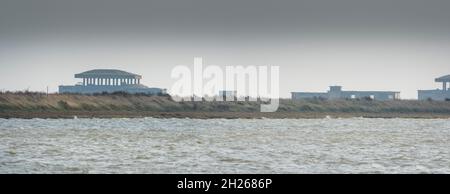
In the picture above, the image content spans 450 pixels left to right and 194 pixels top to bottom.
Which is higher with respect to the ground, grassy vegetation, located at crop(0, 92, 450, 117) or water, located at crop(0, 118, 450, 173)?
grassy vegetation, located at crop(0, 92, 450, 117)

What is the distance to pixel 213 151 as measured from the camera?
54.6 meters

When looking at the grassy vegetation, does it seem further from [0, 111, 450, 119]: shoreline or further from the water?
the water

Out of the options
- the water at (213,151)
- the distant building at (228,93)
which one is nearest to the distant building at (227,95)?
the distant building at (228,93)

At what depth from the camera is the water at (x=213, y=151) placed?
145 feet

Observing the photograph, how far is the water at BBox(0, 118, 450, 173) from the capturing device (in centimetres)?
4431

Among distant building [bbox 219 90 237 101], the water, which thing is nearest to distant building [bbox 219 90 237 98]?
distant building [bbox 219 90 237 101]

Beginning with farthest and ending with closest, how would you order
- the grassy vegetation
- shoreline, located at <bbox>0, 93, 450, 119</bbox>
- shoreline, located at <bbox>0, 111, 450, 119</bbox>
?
1. the grassy vegetation
2. shoreline, located at <bbox>0, 93, 450, 119</bbox>
3. shoreline, located at <bbox>0, 111, 450, 119</bbox>

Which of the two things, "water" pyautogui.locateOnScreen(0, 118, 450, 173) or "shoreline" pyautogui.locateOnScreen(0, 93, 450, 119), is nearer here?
"water" pyautogui.locateOnScreen(0, 118, 450, 173)

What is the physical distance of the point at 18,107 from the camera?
10512 centimetres

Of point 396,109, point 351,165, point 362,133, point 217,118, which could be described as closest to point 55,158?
point 351,165

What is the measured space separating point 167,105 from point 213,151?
72.0 metres

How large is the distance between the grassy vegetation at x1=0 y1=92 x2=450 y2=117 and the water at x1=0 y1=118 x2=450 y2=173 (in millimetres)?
27952

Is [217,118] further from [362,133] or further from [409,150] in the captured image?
[409,150]
